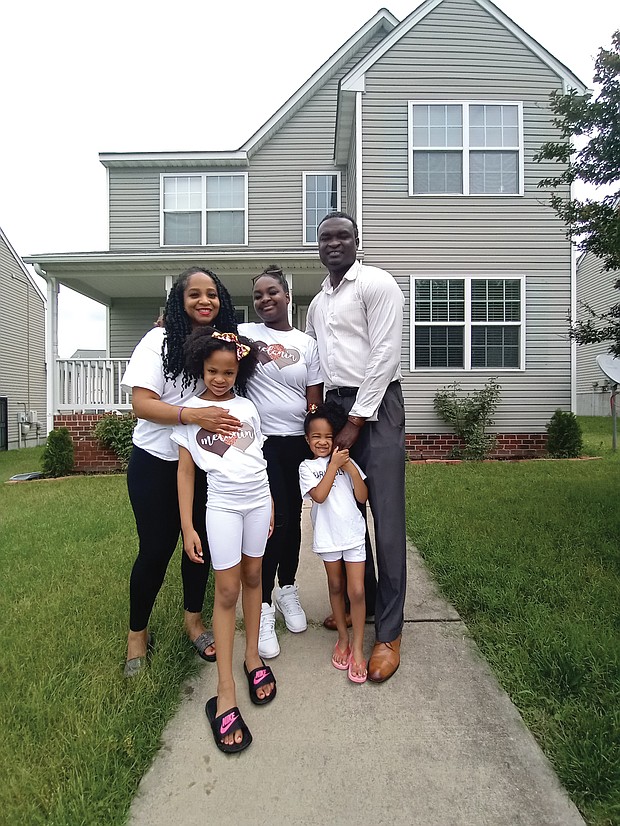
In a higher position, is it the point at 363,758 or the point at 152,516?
the point at 152,516

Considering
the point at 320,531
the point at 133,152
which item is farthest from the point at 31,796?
the point at 133,152

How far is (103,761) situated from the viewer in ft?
5.97

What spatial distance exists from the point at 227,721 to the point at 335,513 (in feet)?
3.12

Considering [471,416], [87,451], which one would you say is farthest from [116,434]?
[471,416]

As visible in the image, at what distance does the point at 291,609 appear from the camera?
288cm

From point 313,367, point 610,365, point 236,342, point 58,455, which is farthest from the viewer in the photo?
point 58,455

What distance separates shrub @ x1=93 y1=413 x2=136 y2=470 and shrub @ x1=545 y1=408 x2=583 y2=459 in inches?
280

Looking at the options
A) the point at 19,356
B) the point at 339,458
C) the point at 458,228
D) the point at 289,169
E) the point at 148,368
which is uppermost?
the point at 289,169

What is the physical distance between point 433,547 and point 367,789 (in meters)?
2.47

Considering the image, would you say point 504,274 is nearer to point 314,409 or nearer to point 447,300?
point 447,300

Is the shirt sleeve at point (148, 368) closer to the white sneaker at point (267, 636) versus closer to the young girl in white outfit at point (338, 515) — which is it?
the young girl in white outfit at point (338, 515)

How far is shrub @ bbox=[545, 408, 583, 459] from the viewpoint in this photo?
8.93 meters

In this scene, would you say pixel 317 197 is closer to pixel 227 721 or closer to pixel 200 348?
pixel 200 348

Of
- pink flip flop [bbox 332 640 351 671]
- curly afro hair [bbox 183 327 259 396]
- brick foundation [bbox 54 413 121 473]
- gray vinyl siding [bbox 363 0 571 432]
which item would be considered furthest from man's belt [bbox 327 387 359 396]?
brick foundation [bbox 54 413 121 473]
